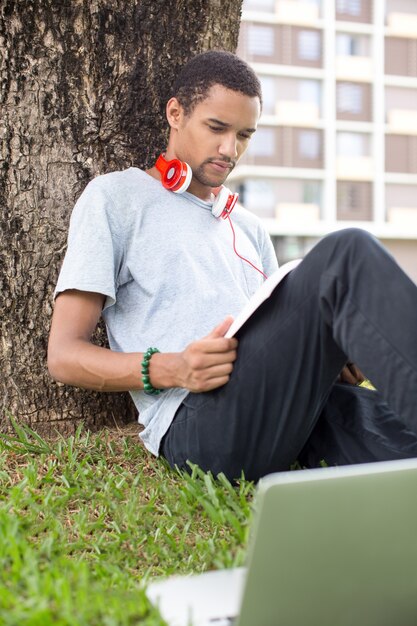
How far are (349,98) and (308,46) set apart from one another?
9.28 feet

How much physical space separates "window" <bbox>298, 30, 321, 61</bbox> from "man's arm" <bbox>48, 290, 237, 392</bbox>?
116 feet

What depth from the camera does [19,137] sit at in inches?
121

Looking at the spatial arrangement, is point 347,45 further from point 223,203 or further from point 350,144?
point 223,203

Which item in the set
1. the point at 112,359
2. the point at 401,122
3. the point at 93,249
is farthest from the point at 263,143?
the point at 112,359

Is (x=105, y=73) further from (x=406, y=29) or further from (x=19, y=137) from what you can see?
(x=406, y=29)

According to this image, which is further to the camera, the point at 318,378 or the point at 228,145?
the point at 228,145

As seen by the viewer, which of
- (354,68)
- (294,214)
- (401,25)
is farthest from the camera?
(401,25)

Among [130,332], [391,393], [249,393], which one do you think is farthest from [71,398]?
[391,393]

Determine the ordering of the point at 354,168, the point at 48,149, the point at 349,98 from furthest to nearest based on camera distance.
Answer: the point at 349,98, the point at 354,168, the point at 48,149

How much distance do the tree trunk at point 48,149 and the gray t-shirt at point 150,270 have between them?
1.23 feet

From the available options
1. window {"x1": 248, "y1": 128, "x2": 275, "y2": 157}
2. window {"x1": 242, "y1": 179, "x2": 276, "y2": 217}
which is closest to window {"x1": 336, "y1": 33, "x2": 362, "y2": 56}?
window {"x1": 248, "y1": 128, "x2": 275, "y2": 157}

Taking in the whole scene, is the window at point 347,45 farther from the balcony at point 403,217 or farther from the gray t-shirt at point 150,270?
the gray t-shirt at point 150,270

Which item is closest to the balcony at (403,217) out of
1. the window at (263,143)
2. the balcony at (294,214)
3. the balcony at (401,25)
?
the balcony at (294,214)

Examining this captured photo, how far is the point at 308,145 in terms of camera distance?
1409 inches
